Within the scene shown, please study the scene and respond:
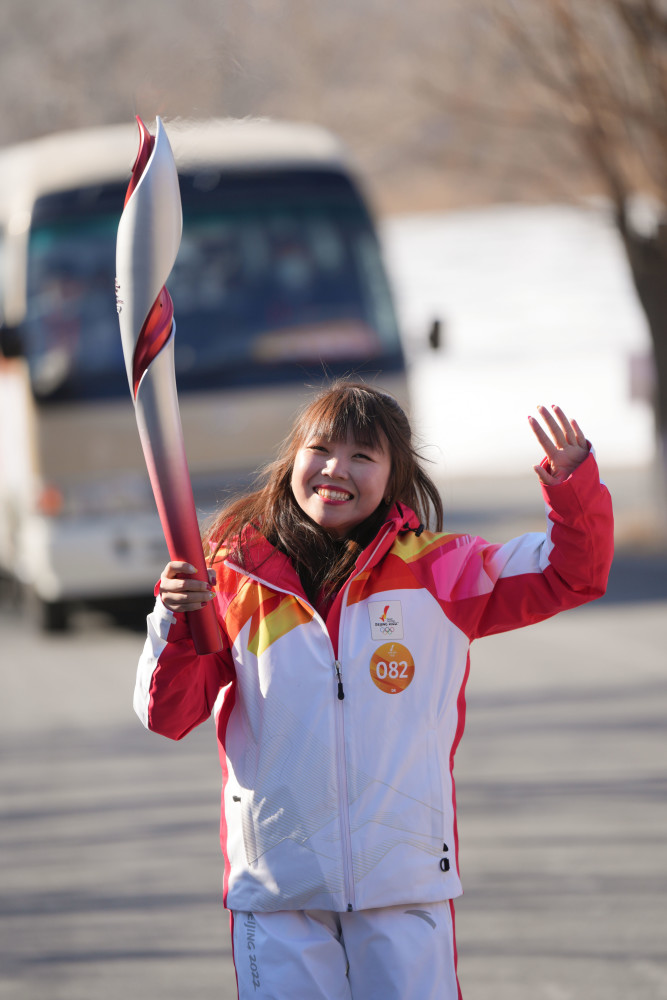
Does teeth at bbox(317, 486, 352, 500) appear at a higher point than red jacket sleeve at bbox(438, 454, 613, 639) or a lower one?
higher

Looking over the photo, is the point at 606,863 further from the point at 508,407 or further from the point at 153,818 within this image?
the point at 508,407

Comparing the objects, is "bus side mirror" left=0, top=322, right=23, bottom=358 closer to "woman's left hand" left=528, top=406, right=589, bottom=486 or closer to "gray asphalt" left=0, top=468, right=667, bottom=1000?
"gray asphalt" left=0, top=468, right=667, bottom=1000

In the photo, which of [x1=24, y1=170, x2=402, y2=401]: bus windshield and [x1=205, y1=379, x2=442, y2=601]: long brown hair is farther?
[x1=24, y1=170, x2=402, y2=401]: bus windshield

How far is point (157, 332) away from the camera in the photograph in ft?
8.08

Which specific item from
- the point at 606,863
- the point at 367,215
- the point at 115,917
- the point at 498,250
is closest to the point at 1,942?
the point at 115,917

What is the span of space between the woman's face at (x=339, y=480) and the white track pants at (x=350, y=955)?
68cm

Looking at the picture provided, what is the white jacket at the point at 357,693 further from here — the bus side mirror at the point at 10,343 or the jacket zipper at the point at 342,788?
the bus side mirror at the point at 10,343

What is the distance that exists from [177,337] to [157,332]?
680cm

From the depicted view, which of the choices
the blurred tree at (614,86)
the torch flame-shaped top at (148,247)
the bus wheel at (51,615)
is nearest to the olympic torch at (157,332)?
the torch flame-shaped top at (148,247)

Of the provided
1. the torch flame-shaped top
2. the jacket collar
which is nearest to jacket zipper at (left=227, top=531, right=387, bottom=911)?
the jacket collar

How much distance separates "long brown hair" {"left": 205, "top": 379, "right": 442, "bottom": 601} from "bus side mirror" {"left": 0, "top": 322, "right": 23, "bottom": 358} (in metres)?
6.66

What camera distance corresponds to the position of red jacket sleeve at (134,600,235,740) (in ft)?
7.96

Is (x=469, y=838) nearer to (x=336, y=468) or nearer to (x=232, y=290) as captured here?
(x=336, y=468)

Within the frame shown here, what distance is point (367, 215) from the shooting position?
385 inches
